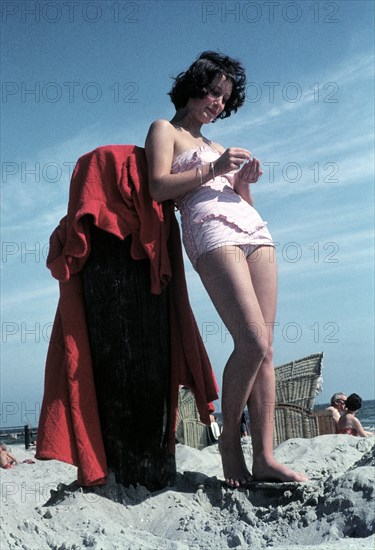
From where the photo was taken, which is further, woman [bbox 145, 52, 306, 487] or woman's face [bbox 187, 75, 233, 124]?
woman's face [bbox 187, 75, 233, 124]

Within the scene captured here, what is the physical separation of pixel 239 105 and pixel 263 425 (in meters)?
1.58

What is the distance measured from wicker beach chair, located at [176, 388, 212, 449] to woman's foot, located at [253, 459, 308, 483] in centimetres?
611

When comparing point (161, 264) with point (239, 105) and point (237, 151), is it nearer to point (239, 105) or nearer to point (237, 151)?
point (237, 151)

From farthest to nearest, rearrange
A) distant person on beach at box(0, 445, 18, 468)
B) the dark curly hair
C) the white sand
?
distant person on beach at box(0, 445, 18, 468)
the dark curly hair
the white sand

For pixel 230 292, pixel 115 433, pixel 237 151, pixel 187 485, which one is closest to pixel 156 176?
pixel 237 151

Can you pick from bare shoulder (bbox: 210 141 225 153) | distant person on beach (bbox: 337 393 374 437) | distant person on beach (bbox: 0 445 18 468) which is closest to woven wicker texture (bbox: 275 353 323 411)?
distant person on beach (bbox: 337 393 374 437)

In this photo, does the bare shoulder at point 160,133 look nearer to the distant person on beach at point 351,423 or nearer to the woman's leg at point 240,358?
the woman's leg at point 240,358

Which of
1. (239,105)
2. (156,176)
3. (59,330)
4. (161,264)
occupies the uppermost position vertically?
(239,105)

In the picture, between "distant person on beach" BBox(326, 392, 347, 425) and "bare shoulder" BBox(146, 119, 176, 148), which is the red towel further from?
"distant person on beach" BBox(326, 392, 347, 425)

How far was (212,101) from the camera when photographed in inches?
118

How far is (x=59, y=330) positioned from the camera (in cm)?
280

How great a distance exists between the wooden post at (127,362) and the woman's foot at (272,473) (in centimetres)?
38

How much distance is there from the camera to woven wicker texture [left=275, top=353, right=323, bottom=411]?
298 inches

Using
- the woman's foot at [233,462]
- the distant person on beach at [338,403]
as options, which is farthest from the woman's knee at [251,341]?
the distant person on beach at [338,403]
